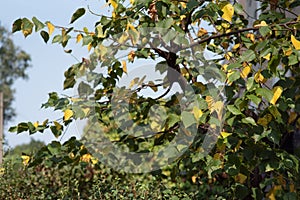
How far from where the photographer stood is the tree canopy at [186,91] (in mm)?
2381

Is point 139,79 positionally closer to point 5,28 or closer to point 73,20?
point 73,20

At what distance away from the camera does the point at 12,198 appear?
3.25 metres

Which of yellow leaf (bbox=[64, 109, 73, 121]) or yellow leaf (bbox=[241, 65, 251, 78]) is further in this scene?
yellow leaf (bbox=[64, 109, 73, 121])

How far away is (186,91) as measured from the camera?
2.77 meters

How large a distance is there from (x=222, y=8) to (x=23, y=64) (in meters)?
21.5

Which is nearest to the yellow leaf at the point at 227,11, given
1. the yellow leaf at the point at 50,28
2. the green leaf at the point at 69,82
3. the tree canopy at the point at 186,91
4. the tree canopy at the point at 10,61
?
the tree canopy at the point at 186,91

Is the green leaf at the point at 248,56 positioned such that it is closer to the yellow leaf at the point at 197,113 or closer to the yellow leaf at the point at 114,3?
the yellow leaf at the point at 197,113

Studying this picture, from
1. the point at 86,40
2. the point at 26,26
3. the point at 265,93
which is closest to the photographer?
the point at 265,93

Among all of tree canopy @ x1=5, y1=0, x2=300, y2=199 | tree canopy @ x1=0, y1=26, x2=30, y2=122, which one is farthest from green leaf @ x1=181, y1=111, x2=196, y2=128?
tree canopy @ x1=0, y1=26, x2=30, y2=122

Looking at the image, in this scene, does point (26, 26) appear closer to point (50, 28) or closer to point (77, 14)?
point (50, 28)

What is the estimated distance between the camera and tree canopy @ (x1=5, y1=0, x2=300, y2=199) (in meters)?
2.38

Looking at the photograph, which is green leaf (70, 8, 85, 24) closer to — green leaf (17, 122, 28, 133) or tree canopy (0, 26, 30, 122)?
A: green leaf (17, 122, 28, 133)

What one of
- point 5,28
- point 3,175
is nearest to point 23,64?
point 5,28

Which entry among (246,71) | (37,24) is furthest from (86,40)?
(246,71)
